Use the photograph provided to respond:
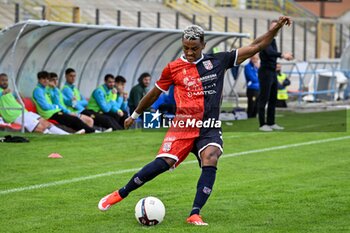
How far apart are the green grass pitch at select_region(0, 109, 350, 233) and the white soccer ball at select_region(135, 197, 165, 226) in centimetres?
8

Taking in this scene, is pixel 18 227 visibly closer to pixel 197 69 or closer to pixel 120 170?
pixel 197 69

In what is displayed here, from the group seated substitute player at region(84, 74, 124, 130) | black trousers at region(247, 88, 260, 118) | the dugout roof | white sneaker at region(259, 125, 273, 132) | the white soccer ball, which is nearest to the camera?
the white soccer ball

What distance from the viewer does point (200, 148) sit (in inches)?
366

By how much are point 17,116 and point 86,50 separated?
4094mm

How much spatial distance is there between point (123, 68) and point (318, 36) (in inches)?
957

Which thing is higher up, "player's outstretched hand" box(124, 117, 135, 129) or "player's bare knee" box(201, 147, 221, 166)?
"player's outstretched hand" box(124, 117, 135, 129)

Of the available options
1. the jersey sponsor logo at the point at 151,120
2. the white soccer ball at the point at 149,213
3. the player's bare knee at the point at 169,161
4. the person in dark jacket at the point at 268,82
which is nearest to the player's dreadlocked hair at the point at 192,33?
the player's bare knee at the point at 169,161

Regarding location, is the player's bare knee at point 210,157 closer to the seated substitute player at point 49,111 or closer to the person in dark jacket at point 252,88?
the seated substitute player at point 49,111

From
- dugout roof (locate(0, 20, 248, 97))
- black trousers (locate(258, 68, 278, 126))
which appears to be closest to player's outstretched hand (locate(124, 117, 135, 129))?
dugout roof (locate(0, 20, 248, 97))

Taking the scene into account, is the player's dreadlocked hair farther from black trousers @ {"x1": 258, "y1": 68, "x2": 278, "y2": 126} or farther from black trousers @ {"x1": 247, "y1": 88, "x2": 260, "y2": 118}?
Answer: black trousers @ {"x1": 247, "y1": 88, "x2": 260, "y2": 118}

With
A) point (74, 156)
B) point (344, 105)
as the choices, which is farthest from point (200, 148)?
point (344, 105)

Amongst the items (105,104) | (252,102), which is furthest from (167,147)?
(252,102)

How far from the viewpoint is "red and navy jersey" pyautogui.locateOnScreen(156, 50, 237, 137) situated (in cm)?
938

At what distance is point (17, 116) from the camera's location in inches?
770
